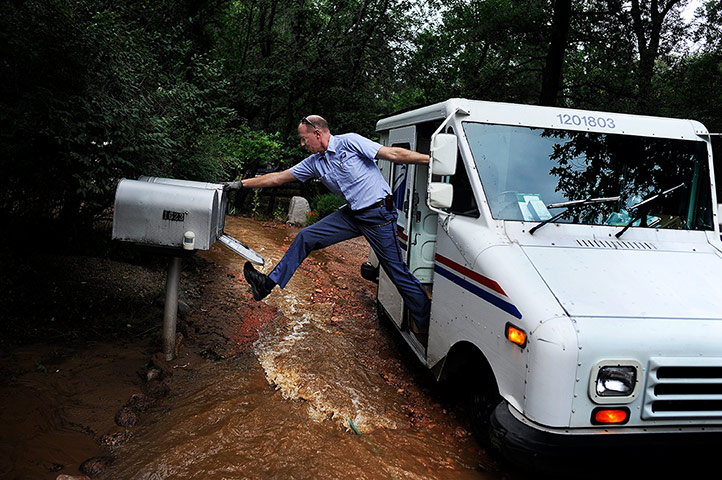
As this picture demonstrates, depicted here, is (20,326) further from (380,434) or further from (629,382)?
(629,382)

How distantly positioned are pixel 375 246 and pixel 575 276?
2001 millimetres

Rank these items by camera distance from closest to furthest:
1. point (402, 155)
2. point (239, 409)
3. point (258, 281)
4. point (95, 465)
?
point (95, 465) → point (239, 409) → point (402, 155) → point (258, 281)

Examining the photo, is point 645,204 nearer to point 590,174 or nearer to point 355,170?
point 590,174

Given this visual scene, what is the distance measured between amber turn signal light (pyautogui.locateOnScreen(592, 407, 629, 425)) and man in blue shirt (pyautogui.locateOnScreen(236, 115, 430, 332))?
6.47 ft

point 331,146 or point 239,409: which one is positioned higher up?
point 331,146

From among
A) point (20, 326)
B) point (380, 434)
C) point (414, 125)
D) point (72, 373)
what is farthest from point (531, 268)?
point (20, 326)

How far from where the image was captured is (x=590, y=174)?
3.99 m

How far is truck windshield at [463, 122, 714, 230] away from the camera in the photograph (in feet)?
12.6

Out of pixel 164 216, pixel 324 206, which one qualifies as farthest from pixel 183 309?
pixel 324 206

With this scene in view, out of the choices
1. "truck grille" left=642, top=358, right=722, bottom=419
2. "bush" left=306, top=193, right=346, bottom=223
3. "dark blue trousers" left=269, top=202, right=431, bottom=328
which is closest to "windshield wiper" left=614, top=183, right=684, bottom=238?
"truck grille" left=642, top=358, right=722, bottom=419

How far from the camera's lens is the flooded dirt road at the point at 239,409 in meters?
3.27

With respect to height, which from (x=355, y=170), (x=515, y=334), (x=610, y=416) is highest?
(x=355, y=170)

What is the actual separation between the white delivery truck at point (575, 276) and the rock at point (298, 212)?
30.7ft

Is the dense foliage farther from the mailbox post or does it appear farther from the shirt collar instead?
the shirt collar
